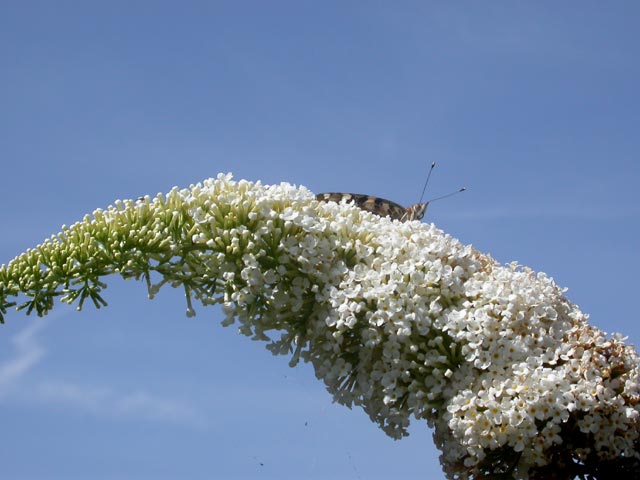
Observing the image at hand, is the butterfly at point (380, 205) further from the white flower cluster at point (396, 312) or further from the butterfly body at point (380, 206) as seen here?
Answer: the white flower cluster at point (396, 312)

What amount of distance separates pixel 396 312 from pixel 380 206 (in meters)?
2.81

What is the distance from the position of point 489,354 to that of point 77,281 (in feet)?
10.7

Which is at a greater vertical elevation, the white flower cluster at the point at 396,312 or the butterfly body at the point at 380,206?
the butterfly body at the point at 380,206

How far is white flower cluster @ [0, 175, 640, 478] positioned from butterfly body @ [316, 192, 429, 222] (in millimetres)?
1652

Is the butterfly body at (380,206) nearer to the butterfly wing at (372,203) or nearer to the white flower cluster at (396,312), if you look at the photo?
the butterfly wing at (372,203)

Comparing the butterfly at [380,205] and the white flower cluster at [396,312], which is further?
the butterfly at [380,205]

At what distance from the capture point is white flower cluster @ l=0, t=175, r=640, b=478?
614cm

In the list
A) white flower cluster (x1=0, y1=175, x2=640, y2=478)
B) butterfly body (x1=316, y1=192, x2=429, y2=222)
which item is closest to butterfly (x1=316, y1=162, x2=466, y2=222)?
butterfly body (x1=316, y1=192, x2=429, y2=222)

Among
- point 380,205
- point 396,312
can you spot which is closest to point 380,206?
point 380,205

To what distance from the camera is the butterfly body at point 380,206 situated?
8.84m

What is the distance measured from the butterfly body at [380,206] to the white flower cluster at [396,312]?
1652mm

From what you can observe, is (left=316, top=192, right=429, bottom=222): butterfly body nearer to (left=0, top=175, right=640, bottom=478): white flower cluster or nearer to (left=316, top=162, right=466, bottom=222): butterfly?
(left=316, top=162, right=466, bottom=222): butterfly

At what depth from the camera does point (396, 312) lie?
630 cm

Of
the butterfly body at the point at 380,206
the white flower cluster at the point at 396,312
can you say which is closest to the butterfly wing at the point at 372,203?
the butterfly body at the point at 380,206
